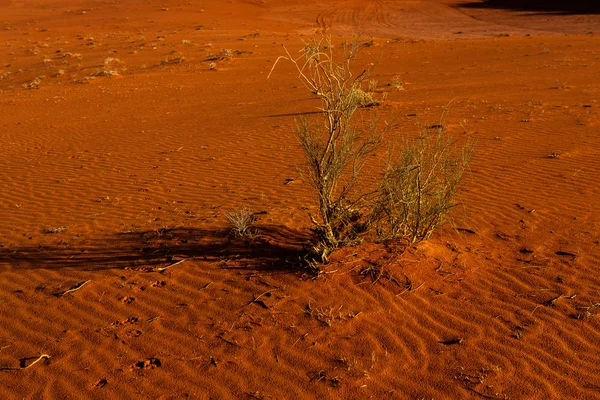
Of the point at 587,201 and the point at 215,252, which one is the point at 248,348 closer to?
the point at 215,252

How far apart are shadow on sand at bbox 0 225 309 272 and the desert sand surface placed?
1.0 inches

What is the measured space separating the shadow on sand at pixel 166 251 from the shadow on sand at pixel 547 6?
132ft

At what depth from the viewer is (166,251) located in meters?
5.92

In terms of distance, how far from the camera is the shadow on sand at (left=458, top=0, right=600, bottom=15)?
3981 cm

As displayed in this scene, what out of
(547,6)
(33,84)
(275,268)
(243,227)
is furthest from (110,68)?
(547,6)

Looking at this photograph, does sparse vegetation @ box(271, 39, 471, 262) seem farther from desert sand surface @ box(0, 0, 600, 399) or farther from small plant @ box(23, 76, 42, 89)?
small plant @ box(23, 76, 42, 89)

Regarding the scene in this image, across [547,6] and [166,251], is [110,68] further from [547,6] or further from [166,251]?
[547,6]

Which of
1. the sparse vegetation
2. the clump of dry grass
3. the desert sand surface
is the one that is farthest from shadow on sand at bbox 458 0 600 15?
the sparse vegetation

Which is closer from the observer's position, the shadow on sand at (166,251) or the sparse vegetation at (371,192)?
the sparse vegetation at (371,192)

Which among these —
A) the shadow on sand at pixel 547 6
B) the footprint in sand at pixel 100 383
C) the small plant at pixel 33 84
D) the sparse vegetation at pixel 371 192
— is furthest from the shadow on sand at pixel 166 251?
the shadow on sand at pixel 547 6

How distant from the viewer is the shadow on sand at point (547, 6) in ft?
131

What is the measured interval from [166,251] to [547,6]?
1767 inches

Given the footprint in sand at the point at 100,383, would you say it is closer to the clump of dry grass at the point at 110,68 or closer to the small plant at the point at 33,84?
the small plant at the point at 33,84

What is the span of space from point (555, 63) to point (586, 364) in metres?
16.9
